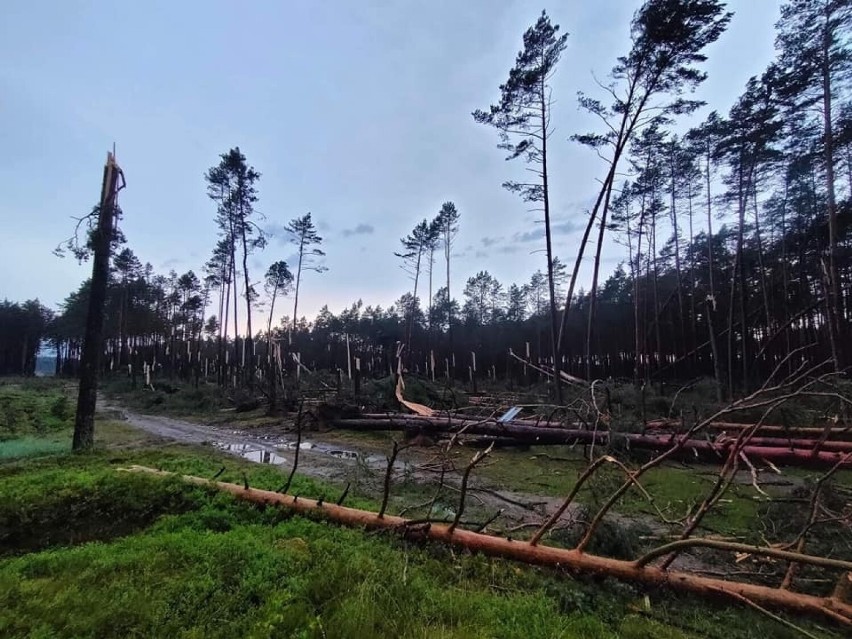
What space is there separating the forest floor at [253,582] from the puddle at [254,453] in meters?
3.83

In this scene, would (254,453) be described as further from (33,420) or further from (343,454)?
(33,420)

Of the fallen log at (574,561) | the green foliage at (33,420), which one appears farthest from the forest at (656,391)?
the green foliage at (33,420)

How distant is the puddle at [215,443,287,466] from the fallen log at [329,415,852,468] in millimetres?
3199

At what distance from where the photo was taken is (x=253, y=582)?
9.32ft

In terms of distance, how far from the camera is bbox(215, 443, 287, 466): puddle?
8731mm

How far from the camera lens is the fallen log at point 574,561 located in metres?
2.56

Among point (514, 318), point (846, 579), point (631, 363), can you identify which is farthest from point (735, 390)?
point (514, 318)

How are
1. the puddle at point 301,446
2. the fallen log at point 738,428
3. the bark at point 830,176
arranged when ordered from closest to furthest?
the fallen log at point 738,428
the bark at point 830,176
the puddle at point 301,446

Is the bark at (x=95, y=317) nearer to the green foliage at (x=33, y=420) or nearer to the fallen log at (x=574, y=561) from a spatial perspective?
the green foliage at (x=33, y=420)

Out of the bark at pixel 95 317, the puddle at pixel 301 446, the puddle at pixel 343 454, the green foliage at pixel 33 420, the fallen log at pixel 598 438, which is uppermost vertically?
the bark at pixel 95 317

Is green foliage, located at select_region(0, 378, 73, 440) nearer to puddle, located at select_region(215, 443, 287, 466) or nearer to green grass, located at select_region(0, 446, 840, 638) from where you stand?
puddle, located at select_region(215, 443, 287, 466)

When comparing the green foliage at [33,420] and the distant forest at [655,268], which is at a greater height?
the distant forest at [655,268]

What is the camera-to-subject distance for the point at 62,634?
7.35 ft

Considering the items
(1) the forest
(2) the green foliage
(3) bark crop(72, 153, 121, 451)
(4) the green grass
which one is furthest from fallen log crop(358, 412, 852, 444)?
(2) the green foliage
